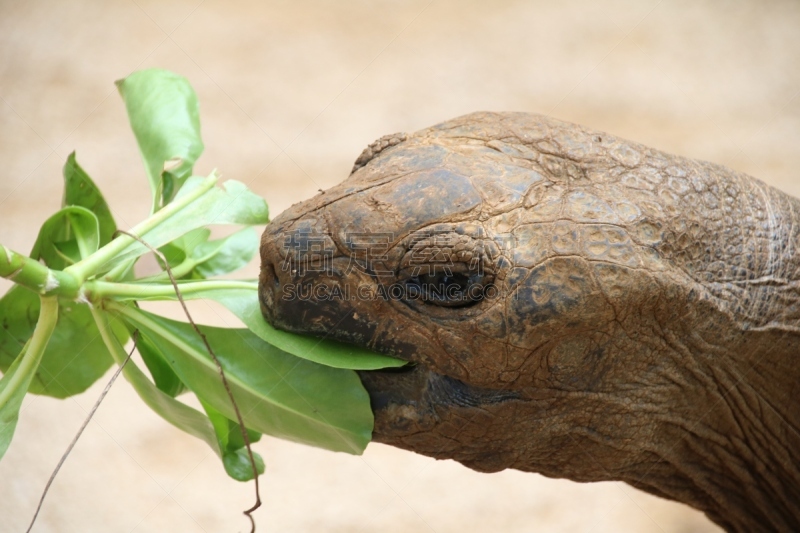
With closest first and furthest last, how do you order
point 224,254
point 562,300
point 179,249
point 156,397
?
point 562,300 → point 156,397 → point 179,249 → point 224,254

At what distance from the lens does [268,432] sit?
9.05 ft

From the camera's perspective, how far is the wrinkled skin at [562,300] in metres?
2.29

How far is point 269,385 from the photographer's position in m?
2.67

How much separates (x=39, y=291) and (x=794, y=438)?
2145 millimetres

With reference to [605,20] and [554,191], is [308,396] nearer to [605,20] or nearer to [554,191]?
[554,191]

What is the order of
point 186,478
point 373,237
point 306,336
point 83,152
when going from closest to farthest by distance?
point 373,237 < point 306,336 < point 186,478 < point 83,152

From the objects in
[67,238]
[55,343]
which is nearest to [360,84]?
[67,238]

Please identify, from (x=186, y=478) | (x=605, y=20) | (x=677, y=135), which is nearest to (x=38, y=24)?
(x=186, y=478)

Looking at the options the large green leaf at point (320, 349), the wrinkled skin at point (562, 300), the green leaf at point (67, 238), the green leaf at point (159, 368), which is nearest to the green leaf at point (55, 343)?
the green leaf at point (67, 238)

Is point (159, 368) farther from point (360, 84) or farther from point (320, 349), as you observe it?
point (360, 84)

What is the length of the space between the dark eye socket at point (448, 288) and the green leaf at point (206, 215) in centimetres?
85

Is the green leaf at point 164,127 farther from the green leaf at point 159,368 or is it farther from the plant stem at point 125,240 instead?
the green leaf at point 159,368

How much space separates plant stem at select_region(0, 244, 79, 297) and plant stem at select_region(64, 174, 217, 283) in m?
0.06

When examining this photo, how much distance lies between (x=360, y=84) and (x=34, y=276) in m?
4.78
